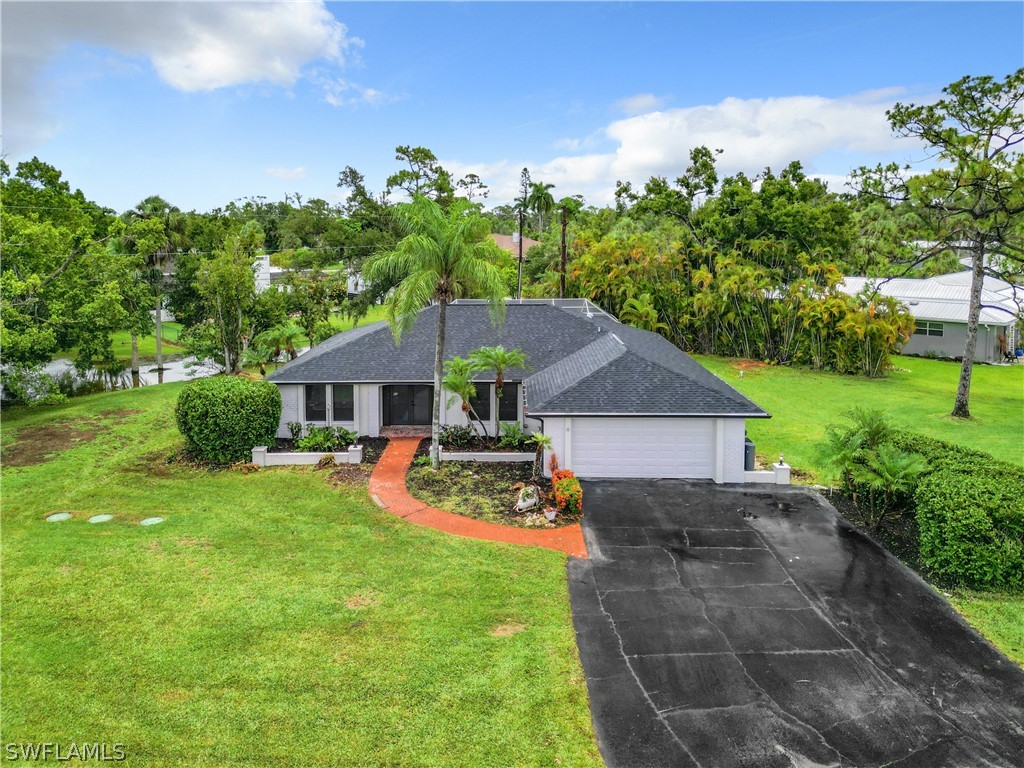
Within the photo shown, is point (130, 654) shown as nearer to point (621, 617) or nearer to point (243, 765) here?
point (243, 765)

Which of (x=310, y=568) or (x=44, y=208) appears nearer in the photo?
(x=310, y=568)


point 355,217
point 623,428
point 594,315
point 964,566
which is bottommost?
point 964,566

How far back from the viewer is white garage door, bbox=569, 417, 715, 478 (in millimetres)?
16531

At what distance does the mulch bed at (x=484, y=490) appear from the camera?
14250 mm

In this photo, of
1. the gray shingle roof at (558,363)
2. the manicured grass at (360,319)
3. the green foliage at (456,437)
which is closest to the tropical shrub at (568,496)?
the gray shingle roof at (558,363)

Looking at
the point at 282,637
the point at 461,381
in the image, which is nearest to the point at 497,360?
the point at 461,381

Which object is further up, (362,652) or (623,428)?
(623,428)

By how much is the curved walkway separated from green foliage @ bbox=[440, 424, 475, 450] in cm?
207

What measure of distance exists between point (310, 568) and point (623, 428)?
8.85 metres

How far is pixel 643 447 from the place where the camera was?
1664 cm

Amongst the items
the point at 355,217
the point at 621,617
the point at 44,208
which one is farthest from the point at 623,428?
the point at 355,217

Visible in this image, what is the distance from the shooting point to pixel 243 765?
6.88 metres

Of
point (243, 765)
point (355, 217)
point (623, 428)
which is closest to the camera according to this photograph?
point (243, 765)

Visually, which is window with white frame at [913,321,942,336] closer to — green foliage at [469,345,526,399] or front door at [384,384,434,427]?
green foliage at [469,345,526,399]
